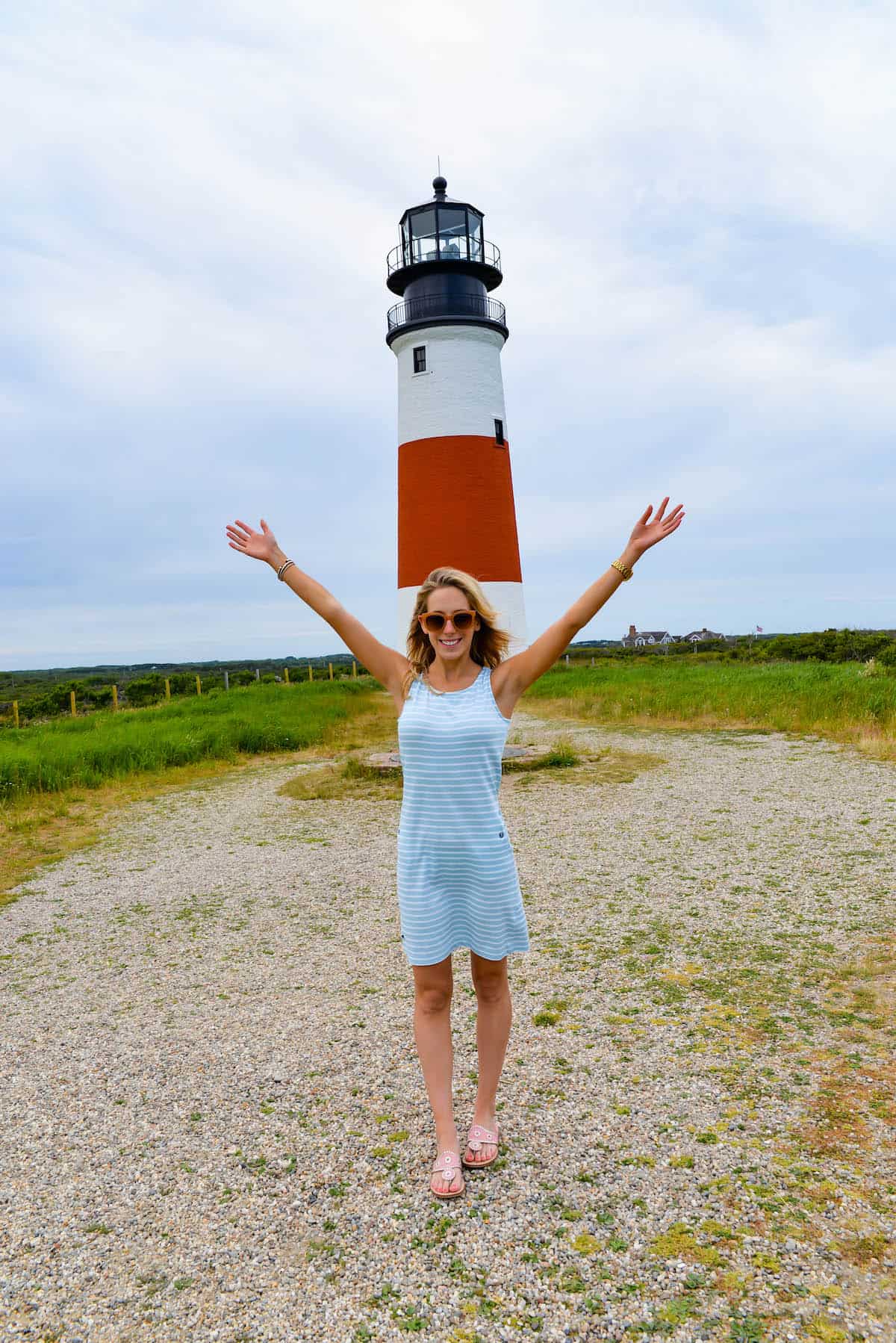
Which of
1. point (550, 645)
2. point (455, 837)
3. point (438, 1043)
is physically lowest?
point (438, 1043)

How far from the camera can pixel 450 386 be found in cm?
1442

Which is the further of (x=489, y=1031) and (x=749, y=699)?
(x=749, y=699)

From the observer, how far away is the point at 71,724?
19.8 metres

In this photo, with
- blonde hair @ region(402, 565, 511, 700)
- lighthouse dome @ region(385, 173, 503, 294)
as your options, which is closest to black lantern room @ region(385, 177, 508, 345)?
lighthouse dome @ region(385, 173, 503, 294)

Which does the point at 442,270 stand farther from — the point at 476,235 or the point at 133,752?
the point at 133,752

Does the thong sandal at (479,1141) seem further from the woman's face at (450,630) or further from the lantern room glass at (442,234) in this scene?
the lantern room glass at (442,234)

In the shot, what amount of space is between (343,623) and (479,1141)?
7.37ft

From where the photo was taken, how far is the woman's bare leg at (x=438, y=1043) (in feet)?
10.4

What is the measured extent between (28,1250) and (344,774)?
429 inches

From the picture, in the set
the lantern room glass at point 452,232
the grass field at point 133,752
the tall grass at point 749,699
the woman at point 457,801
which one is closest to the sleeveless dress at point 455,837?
the woman at point 457,801

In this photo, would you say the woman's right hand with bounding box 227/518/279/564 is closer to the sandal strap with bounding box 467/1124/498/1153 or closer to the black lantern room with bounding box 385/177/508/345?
the sandal strap with bounding box 467/1124/498/1153

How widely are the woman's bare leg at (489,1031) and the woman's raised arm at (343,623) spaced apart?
45.6 inches

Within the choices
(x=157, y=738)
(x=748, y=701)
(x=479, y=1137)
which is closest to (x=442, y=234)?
(x=157, y=738)

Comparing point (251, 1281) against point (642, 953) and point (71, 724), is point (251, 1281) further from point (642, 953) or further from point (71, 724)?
point (71, 724)
